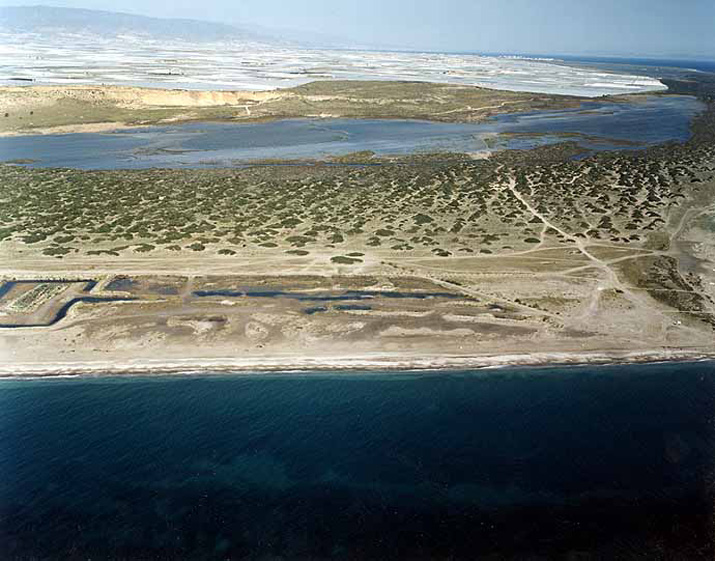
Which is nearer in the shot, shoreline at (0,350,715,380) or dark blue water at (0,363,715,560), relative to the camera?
dark blue water at (0,363,715,560)

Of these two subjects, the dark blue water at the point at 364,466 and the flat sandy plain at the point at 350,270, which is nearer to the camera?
the dark blue water at the point at 364,466

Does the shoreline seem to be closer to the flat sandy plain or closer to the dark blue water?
the flat sandy plain

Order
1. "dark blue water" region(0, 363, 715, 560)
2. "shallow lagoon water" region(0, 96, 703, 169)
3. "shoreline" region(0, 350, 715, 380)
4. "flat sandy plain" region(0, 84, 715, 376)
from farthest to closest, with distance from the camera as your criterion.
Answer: "shallow lagoon water" region(0, 96, 703, 169), "flat sandy plain" region(0, 84, 715, 376), "shoreline" region(0, 350, 715, 380), "dark blue water" region(0, 363, 715, 560)

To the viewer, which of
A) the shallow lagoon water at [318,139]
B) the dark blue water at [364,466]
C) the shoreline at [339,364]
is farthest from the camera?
the shallow lagoon water at [318,139]

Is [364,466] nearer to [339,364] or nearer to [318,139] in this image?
[339,364]

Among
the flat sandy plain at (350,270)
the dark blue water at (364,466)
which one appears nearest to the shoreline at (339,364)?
the flat sandy plain at (350,270)

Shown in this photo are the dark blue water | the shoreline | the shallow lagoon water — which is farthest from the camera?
the shallow lagoon water

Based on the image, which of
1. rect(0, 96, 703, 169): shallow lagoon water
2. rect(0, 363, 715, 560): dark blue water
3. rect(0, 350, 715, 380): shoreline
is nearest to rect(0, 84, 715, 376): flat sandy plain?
rect(0, 350, 715, 380): shoreline

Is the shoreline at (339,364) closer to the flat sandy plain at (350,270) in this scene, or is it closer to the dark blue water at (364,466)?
the flat sandy plain at (350,270)
